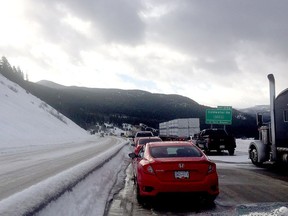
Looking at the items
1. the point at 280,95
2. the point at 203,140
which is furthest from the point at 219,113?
the point at 280,95

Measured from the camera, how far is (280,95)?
15.5 meters

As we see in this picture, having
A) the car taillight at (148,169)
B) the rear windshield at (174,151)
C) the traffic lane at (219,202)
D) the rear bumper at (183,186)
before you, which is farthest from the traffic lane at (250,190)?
the car taillight at (148,169)

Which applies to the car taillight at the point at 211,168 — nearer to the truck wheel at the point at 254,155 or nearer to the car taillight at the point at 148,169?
the car taillight at the point at 148,169

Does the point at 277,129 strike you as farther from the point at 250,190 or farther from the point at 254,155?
the point at 250,190

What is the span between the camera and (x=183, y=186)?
27.0ft

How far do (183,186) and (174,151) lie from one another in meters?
1.32

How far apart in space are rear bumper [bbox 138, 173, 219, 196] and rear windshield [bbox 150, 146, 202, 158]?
2.79ft

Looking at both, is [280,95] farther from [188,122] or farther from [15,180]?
[188,122]

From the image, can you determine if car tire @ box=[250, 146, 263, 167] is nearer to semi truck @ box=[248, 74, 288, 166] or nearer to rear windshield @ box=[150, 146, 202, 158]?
semi truck @ box=[248, 74, 288, 166]

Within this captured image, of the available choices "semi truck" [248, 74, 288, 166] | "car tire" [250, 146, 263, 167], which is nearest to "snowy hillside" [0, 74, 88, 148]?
"car tire" [250, 146, 263, 167]

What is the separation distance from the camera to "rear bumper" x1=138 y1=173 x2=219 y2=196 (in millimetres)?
8227

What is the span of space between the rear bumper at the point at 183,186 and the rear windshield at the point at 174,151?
851 mm

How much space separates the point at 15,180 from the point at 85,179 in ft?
10.5

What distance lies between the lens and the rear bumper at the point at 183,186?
8227mm
